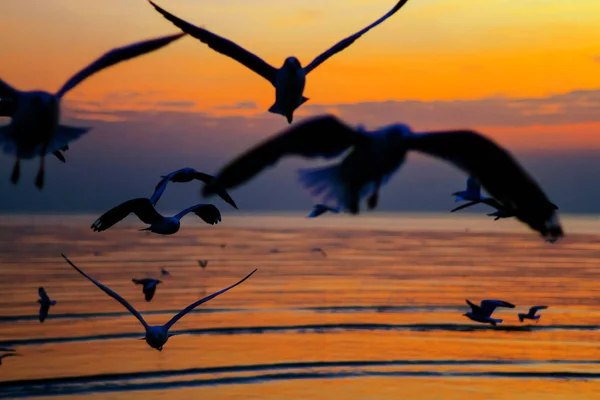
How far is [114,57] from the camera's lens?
12820 mm

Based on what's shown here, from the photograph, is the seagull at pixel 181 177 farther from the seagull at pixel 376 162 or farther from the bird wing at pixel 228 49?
the seagull at pixel 376 162

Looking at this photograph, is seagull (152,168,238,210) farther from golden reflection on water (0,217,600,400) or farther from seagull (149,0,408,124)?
golden reflection on water (0,217,600,400)

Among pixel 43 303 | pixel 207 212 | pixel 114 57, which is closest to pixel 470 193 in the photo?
pixel 207 212

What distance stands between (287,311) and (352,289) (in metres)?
6.12

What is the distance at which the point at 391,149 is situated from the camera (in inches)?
370

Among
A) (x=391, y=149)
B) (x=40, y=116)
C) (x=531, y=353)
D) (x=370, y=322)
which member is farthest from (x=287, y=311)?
(x=391, y=149)

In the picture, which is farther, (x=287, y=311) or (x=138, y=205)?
(x=287, y=311)

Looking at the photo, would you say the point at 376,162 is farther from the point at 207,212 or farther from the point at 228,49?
the point at 207,212

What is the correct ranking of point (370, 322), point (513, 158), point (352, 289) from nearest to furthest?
point (513, 158)
point (370, 322)
point (352, 289)

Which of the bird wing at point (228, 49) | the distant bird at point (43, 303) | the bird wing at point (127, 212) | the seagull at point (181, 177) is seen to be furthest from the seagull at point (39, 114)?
the distant bird at point (43, 303)

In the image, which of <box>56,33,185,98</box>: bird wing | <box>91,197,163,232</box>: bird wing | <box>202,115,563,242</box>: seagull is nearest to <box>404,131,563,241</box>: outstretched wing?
<box>202,115,563,242</box>: seagull

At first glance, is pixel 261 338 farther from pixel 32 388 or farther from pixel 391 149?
pixel 391 149

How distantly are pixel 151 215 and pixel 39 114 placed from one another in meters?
2.58

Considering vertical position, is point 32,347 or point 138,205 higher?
point 138,205
